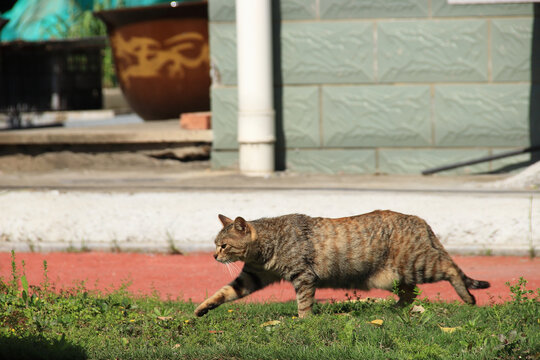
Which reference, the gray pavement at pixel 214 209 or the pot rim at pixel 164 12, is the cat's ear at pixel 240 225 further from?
the pot rim at pixel 164 12

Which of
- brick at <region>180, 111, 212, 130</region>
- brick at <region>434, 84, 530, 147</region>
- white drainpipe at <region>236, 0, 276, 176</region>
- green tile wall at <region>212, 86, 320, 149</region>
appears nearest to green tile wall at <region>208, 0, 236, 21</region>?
white drainpipe at <region>236, 0, 276, 176</region>

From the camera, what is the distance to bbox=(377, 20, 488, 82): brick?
1362 cm

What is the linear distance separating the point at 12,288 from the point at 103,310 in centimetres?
99

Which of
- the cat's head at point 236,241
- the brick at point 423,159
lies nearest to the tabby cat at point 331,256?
the cat's head at point 236,241

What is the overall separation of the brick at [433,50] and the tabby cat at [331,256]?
7358 millimetres

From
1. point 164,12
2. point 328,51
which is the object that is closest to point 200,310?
point 328,51

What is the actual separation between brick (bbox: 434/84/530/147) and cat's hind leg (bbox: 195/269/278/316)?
25.3 feet

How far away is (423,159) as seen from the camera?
13844 mm

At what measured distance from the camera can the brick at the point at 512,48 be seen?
44.4 ft

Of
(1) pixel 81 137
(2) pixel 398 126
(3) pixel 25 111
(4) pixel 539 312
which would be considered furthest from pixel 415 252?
(3) pixel 25 111

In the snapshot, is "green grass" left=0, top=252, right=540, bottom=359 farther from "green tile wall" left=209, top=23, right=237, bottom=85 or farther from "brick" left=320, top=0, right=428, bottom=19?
"brick" left=320, top=0, right=428, bottom=19

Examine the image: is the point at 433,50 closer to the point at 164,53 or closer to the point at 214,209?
the point at 214,209

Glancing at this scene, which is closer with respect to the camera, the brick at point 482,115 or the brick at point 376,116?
the brick at point 482,115

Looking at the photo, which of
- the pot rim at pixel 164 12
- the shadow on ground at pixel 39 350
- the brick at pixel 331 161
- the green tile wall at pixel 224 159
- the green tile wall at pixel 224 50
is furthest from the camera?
the pot rim at pixel 164 12
